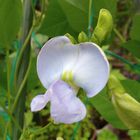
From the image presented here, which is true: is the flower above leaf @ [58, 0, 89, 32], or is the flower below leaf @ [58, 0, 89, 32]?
above

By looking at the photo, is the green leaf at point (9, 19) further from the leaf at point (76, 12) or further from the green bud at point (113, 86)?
the green bud at point (113, 86)

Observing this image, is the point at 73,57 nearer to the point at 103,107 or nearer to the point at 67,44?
the point at 67,44

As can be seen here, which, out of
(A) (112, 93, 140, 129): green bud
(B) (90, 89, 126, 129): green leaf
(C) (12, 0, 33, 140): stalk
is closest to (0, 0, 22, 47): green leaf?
(C) (12, 0, 33, 140): stalk

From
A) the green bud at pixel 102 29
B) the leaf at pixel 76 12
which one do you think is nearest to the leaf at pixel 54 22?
the leaf at pixel 76 12

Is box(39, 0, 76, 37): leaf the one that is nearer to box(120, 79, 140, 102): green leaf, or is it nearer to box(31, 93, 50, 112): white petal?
box(120, 79, 140, 102): green leaf

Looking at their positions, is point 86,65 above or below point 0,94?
above

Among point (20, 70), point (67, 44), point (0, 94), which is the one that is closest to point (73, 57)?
point (67, 44)
